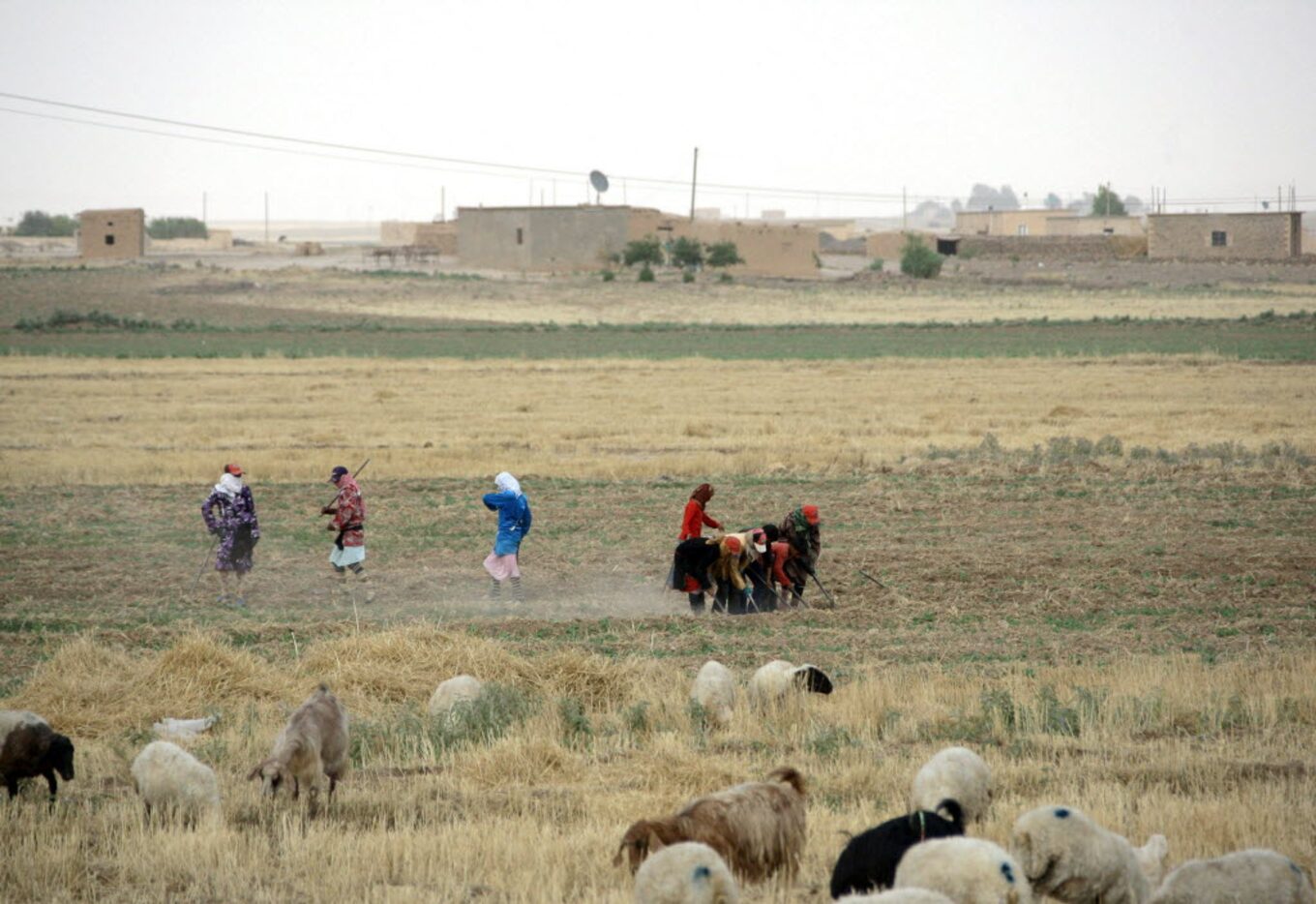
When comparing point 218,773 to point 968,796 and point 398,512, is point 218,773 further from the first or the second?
point 398,512

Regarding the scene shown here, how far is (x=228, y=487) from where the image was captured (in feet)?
52.2

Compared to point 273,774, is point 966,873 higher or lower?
higher

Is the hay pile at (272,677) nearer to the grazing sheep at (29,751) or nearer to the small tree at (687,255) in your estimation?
the grazing sheep at (29,751)

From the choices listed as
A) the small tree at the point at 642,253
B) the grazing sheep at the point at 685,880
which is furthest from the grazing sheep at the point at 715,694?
the small tree at the point at 642,253

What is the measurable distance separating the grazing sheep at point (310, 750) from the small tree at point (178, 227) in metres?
168

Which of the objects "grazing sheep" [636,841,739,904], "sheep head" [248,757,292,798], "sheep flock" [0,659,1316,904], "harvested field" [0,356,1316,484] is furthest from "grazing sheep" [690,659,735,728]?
"harvested field" [0,356,1316,484]

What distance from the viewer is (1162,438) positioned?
2780 cm

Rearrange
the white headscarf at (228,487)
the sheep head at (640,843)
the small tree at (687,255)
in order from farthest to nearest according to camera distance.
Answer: the small tree at (687,255)
the white headscarf at (228,487)
the sheep head at (640,843)

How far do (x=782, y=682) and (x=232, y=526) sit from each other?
24.2 ft

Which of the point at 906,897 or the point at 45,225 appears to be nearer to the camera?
the point at 906,897

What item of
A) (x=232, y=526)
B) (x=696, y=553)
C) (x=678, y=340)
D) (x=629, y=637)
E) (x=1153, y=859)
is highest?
(x=678, y=340)

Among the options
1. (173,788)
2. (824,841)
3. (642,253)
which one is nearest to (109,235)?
(642,253)

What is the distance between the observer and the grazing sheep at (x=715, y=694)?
10656 millimetres

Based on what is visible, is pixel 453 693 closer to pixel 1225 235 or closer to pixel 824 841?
pixel 824 841
